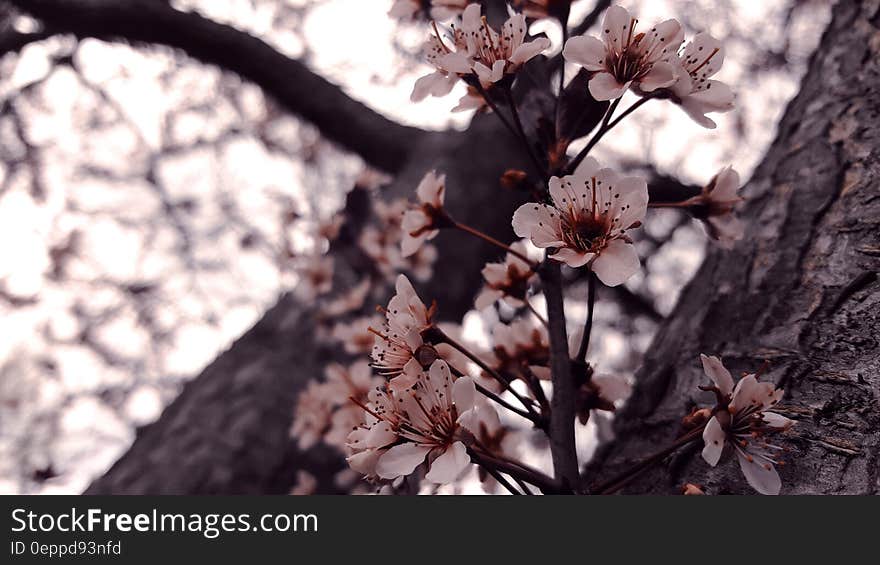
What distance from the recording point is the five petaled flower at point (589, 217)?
30.5 inches

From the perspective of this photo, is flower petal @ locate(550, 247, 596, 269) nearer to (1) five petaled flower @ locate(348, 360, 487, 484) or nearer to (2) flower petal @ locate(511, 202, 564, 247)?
(2) flower petal @ locate(511, 202, 564, 247)

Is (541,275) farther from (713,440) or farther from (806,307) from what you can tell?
(806,307)

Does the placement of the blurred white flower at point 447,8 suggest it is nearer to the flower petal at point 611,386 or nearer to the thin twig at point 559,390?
the thin twig at point 559,390

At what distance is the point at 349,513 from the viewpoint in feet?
2.92

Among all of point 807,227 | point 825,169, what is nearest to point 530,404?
→ point 807,227

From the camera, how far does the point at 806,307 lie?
1.17m

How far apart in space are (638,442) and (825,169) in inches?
29.1

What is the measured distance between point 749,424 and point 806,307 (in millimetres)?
493

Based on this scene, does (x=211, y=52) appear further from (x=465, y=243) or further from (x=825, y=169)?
(x=825, y=169)

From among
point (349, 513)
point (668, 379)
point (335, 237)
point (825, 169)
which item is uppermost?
point (335, 237)

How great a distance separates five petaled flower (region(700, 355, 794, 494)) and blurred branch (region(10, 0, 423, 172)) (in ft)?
7.46

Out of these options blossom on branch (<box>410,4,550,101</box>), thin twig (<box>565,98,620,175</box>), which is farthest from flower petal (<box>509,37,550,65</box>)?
thin twig (<box>565,98,620,175</box>)

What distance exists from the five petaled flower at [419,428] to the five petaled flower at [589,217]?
0.20 meters

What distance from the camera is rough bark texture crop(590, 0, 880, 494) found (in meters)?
0.95
